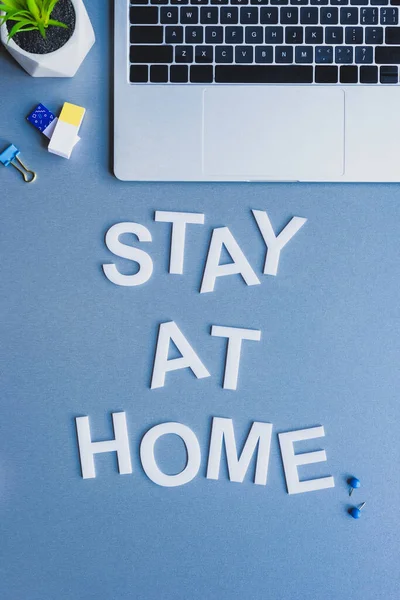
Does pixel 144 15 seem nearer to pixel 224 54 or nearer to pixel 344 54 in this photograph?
pixel 224 54

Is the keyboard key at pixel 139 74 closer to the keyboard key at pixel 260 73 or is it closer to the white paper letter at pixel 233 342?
the keyboard key at pixel 260 73

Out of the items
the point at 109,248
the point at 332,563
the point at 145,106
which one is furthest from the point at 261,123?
the point at 332,563

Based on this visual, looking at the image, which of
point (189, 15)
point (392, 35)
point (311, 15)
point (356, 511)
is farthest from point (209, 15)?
point (356, 511)

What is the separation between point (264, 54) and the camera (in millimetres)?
709

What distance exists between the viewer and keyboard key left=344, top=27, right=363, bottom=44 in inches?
28.0

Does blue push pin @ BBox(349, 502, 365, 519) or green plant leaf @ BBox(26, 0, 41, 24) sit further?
blue push pin @ BBox(349, 502, 365, 519)

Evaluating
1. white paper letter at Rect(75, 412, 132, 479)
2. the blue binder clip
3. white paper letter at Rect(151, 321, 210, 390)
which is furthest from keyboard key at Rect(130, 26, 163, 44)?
white paper letter at Rect(75, 412, 132, 479)

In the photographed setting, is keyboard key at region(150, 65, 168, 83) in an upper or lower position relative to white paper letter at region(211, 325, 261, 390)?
upper

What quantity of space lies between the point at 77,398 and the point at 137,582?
10.2 inches

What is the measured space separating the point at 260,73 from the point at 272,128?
0.22ft

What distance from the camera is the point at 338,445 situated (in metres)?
0.77

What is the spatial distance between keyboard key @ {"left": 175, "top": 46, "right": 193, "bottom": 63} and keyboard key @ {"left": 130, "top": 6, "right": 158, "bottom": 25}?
0.15 feet

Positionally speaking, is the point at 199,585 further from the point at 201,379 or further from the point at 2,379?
the point at 2,379

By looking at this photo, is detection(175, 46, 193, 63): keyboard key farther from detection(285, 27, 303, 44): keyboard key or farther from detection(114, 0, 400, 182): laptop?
detection(285, 27, 303, 44): keyboard key
